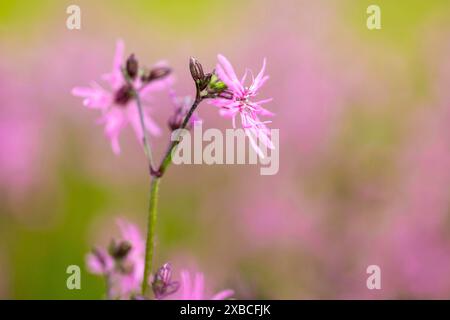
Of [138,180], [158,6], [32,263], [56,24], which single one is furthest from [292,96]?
[158,6]

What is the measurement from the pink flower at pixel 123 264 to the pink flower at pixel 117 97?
231mm

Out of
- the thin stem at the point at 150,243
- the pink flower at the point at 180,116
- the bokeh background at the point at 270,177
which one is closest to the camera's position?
the thin stem at the point at 150,243

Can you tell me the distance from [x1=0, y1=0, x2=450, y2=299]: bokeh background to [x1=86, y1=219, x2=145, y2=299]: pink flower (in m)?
0.29

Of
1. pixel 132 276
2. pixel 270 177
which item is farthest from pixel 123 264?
pixel 270 177

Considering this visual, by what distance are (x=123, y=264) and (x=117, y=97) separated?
42cm

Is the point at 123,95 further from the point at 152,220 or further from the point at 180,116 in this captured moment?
the point at 152,220

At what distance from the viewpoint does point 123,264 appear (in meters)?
1.48

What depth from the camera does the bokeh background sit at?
2580 millimetres

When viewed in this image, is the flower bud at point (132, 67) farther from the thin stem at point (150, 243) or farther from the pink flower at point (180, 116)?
the thin stem at point (150, 243)

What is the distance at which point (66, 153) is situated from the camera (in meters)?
3.93

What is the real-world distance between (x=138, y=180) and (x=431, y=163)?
1801 millimetres

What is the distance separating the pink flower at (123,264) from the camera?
4.77 feet

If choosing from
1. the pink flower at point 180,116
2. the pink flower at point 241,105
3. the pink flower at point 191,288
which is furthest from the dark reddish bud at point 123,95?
the pink flower at point 191,288

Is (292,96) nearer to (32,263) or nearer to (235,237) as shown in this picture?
(235,237)
